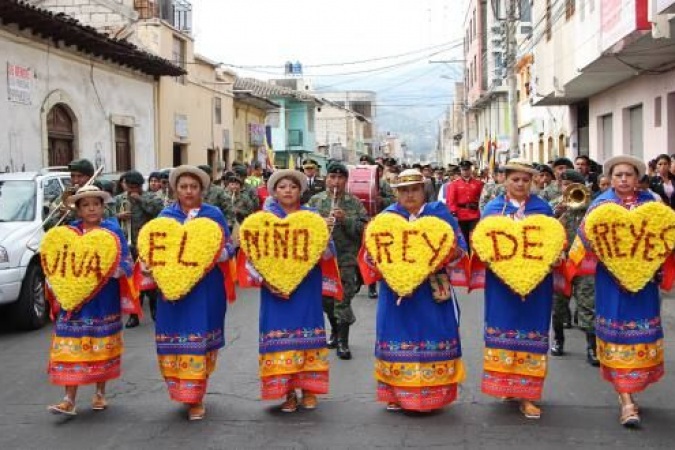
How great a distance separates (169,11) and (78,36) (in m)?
9.81

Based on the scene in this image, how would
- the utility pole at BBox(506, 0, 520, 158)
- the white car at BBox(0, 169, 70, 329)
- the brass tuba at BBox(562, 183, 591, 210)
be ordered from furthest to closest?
the utility pole at BBox(506, 0, 520, 158) → the white car at BBox(0, 169, 70, 329) → the brass tuba at BBox(562, 183, 591, 210)

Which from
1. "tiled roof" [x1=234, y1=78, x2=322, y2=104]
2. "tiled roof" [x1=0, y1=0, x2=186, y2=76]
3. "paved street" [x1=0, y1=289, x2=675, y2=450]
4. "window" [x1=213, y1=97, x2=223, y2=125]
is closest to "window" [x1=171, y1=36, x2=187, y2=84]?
"tiled roof" [x1=0, y1=0, x2=186, y2=76]

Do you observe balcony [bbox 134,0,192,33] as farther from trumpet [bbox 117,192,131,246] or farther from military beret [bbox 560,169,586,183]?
military beret [bbox 560,169,586,183]

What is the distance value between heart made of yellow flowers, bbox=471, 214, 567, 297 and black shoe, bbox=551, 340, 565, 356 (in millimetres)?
2358

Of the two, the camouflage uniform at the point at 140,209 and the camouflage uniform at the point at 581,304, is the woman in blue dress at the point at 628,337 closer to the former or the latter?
the camouflage uniform at the point at 581,304

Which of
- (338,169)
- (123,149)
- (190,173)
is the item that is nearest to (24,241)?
(338,169)

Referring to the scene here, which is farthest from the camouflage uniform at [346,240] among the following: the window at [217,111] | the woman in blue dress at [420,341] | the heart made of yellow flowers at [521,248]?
the window at [217,111]

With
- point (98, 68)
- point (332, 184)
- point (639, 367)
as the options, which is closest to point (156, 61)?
point (98, 68)

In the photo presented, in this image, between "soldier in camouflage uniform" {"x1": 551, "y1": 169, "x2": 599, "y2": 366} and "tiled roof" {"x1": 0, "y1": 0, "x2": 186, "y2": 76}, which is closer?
"soldier in camouflage uniform" {"x1": 551, "y1": 169, "x2": 599, "y2": 366}

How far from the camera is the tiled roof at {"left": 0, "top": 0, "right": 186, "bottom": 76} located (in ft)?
50.6

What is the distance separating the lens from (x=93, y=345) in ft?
19.4

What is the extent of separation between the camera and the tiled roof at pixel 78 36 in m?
15.4

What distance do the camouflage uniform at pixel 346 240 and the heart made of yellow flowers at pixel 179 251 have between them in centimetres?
225

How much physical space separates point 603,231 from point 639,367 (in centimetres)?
94
